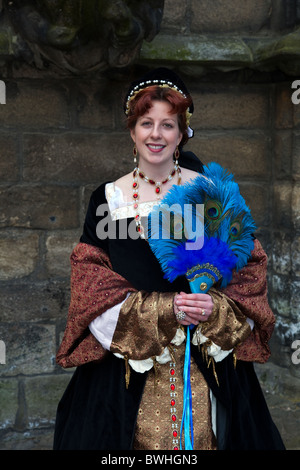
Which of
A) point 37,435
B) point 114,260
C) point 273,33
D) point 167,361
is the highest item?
point 273,33

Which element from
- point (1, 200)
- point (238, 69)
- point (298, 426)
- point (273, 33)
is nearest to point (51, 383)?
point (1, 200)

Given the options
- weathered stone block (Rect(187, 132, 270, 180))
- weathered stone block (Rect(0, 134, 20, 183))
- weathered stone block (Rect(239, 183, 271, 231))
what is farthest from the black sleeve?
weathered stone block (Rect(239, 183, 271, 231))

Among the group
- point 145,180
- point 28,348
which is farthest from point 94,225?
point 28,348

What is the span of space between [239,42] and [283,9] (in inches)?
13.1

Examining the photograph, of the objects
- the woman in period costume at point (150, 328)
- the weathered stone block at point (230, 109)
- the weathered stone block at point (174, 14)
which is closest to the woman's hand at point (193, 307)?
the woman in period costume at point (150, 328)

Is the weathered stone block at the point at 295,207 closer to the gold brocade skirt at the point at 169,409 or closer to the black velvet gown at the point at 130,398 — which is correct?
the black velvet gown at the point at 130,398

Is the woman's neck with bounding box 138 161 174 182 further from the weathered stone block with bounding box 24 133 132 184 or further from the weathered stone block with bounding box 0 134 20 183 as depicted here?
the weathered stone block with bounding box 0 134 20 183

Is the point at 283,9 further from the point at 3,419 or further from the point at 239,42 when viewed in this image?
the point at 3,419

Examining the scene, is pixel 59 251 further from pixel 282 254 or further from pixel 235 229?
pixel 235 229

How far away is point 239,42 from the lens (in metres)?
3.35

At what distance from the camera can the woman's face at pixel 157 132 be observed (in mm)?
2234

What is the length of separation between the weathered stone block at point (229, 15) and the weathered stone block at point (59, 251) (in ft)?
4.70

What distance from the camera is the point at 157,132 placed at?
7.27ft

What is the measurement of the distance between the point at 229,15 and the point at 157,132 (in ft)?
5.16
